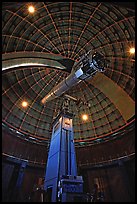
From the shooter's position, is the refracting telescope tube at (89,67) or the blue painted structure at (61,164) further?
the refracting telescope tube at (89,67)

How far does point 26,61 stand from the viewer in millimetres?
16359

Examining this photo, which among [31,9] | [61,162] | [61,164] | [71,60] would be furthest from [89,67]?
[31,9]

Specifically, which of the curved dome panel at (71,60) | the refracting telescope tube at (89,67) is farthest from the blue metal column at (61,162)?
the curved dome panel at (71,60)

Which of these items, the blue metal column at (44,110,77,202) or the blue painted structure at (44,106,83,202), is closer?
the blue painted structure at (44,106,83,202)

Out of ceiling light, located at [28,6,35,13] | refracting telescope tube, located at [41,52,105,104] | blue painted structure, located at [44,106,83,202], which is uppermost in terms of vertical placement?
ceiling light, located at [28,6,35,13]

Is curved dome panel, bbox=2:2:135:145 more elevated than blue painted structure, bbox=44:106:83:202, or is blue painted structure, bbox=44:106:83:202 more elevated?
curved dome panel, bbox=2:2:135:145

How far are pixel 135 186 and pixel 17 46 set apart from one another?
888 inches

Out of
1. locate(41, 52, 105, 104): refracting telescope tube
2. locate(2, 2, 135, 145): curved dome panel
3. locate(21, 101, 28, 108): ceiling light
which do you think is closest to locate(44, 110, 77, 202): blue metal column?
locate(41, 52, 105, 104): refracting telescope tube

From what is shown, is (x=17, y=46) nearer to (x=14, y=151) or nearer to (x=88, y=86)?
(x=88, y=86)

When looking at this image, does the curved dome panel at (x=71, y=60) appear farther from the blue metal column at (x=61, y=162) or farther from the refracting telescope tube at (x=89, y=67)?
the blue metal column at (x=61, y=162)

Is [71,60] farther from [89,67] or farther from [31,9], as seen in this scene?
[89,67]

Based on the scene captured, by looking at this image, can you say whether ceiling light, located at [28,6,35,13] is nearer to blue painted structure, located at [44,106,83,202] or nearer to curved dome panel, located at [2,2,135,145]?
curved dome panel, located at [2,2,135,145]

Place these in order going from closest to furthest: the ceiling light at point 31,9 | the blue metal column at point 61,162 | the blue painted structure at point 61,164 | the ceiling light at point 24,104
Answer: the blue painted structure at point 61,164, the blue metal column at point 61,162, the ceiling light at point 31,9, the ceiling light at point 24,104

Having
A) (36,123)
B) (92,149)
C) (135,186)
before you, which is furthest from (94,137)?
(36,123)
